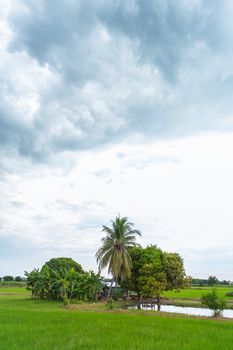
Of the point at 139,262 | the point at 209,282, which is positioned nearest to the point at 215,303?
the point at 139,262

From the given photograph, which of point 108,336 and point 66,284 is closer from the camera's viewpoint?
point 108,336

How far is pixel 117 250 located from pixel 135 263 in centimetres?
323

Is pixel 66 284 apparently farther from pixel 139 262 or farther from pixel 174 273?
pixel 174 273

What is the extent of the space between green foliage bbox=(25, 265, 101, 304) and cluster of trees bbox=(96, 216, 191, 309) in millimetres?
3109

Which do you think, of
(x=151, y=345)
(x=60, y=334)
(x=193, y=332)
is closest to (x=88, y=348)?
(x=151, y=345)

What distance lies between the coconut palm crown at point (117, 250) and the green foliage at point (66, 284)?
8.04 ft

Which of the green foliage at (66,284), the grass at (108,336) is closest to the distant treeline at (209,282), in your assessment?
the green foliage at (66,284)

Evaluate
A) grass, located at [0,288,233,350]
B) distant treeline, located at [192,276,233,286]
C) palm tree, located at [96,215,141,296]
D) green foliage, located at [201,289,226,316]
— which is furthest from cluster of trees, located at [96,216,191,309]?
distant treeline, located at [192,276,233,286]

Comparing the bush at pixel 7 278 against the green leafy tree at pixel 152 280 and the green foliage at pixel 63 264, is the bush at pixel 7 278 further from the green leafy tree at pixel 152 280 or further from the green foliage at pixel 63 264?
the green leafy tree at pixel 152 280

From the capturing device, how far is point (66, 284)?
4181cm

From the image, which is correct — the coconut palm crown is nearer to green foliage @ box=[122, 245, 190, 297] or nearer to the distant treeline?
green foliage @ box=[122, 245, 190, 297]

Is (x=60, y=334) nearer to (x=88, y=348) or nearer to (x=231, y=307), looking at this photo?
(x=88, y=348)

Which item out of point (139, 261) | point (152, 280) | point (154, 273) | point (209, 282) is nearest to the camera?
point (152, 280)

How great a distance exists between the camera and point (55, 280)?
145 feet
